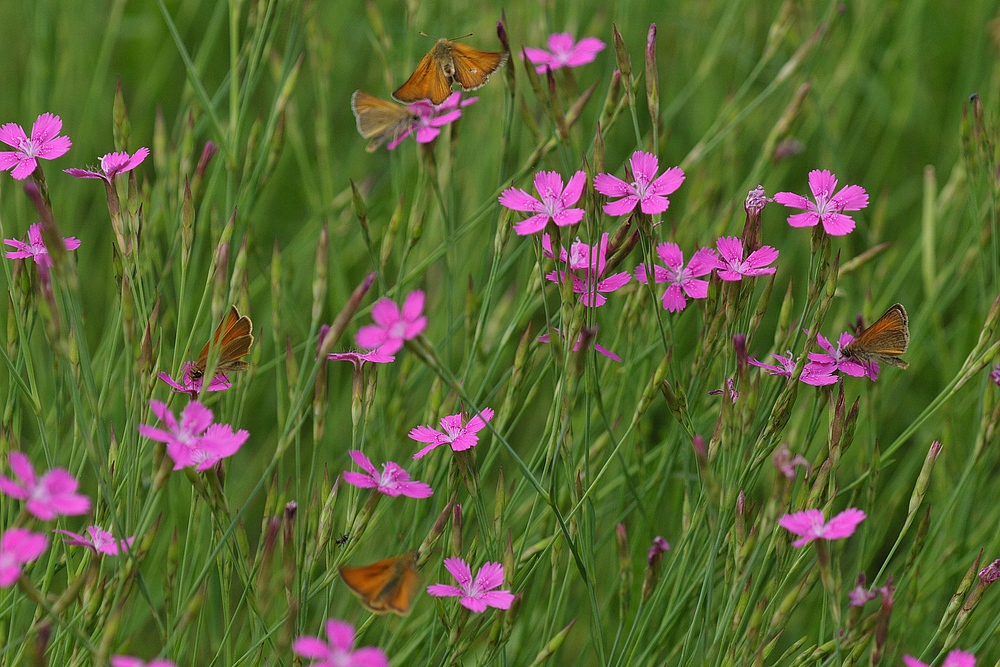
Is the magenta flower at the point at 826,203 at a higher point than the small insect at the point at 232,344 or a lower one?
higher

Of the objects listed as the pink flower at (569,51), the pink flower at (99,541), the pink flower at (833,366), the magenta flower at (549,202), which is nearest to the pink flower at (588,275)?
the magenta flower at (549,202)

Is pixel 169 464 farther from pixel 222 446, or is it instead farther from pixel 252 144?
pixel 252 144

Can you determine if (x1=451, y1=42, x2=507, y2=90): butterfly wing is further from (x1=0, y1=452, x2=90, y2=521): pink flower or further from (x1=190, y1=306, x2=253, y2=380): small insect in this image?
(x1=0, y1=452, x2=90, y2=521): pink flower

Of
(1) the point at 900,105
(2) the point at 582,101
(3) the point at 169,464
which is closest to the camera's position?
(3) the point at 169,464

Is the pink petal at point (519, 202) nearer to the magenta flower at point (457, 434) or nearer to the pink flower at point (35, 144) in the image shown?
the magenta flower at point (457, 434)

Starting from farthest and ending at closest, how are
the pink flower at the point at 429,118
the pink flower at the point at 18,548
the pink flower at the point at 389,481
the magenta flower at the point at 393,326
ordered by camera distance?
the pink flower at the point at 429,118, the pink flower at the point at 389,481, the magenta flower at the point at 393,326, the pink flower at the point at 18,548

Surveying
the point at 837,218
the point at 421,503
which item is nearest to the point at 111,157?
the point at 421,503

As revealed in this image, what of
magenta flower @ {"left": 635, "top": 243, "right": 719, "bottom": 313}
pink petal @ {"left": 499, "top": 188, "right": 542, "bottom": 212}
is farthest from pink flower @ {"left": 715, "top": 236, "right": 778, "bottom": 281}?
pink petal @ {"left": 499, "top": 188, "right": 542, "bottom": 212}
